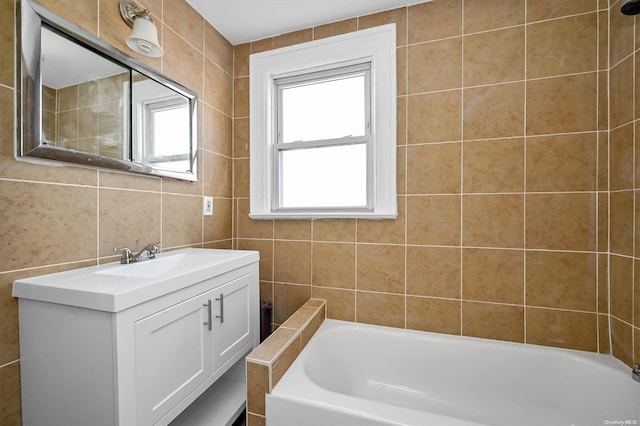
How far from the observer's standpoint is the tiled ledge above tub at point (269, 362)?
111cm

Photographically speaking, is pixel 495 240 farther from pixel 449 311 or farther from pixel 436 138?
pixel 436 138

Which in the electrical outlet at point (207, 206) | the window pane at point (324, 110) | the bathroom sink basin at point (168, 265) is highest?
the window pane at point (324, 110)

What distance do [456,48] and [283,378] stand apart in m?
1.95

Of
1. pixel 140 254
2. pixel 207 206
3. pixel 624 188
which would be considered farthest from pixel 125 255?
pixel 624 188

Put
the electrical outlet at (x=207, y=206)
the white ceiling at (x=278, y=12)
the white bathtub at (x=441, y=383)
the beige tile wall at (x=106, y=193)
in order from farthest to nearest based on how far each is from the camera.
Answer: the electrical outlet at (x=207, y=206) < the white ceiling at (x=278, y=12) < the white bathtub at (x=441, y=383) < the beige tile wall at (x=106, y=193)

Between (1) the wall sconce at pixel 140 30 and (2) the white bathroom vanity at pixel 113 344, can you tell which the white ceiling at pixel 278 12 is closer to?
(1) the wall sconce at pixel 140 30

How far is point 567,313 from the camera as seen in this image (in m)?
1.43

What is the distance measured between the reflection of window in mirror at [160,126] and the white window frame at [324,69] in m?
0.49

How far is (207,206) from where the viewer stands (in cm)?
181

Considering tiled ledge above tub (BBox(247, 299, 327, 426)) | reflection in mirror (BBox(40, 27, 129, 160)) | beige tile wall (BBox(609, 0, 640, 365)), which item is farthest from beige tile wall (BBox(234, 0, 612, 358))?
reflection in mirror (BBox(40, 27, 129, 160))

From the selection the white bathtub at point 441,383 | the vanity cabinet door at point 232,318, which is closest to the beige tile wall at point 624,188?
the white bathtub at point 441,383

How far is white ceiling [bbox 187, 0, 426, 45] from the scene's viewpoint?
1.63 metres

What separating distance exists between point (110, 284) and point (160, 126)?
3.03 feet

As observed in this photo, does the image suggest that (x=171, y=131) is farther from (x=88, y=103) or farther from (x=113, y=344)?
(x=113, y=344)
